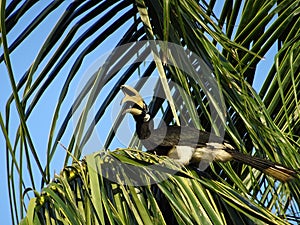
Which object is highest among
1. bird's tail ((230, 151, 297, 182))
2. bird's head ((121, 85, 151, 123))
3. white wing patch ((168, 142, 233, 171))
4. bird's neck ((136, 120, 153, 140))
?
bird's head ((121, 85, 151, 123))

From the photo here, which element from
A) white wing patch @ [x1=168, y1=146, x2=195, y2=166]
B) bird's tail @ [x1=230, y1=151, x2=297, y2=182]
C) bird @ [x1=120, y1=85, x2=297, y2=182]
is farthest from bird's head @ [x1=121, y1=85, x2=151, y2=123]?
bird's tail @ [x1=230, y1=151, x2=297, y2=182]

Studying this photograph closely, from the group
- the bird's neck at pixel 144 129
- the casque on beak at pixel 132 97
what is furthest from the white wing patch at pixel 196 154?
the casque on beak at pixel 132 97

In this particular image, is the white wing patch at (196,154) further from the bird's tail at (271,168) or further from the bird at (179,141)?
the bird's tail at (271,168)

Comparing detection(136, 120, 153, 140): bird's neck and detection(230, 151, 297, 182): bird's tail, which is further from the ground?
detection(136, 120, 153, 140): bird's neck

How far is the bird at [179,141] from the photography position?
9.12 ft

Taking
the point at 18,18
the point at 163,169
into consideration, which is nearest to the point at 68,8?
the point at 18,18

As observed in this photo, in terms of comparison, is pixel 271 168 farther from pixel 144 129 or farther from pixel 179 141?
pixel 144 129

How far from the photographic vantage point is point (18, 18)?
2.41 m

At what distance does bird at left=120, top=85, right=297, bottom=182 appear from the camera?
9.12ft

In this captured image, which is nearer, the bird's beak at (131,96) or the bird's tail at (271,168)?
the bird's tail at (271,168)

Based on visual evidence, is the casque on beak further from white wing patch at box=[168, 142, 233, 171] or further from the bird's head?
white wing patch at box=[168, 142, 233, 171]

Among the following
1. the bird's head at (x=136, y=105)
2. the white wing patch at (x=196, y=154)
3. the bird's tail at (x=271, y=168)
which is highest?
the bird's head at (x=136, y=105)

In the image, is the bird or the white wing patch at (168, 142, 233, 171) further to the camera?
the white wing patch at (168, 142, 233, 171)

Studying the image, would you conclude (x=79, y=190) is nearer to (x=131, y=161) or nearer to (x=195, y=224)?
(x=131, y=161)
